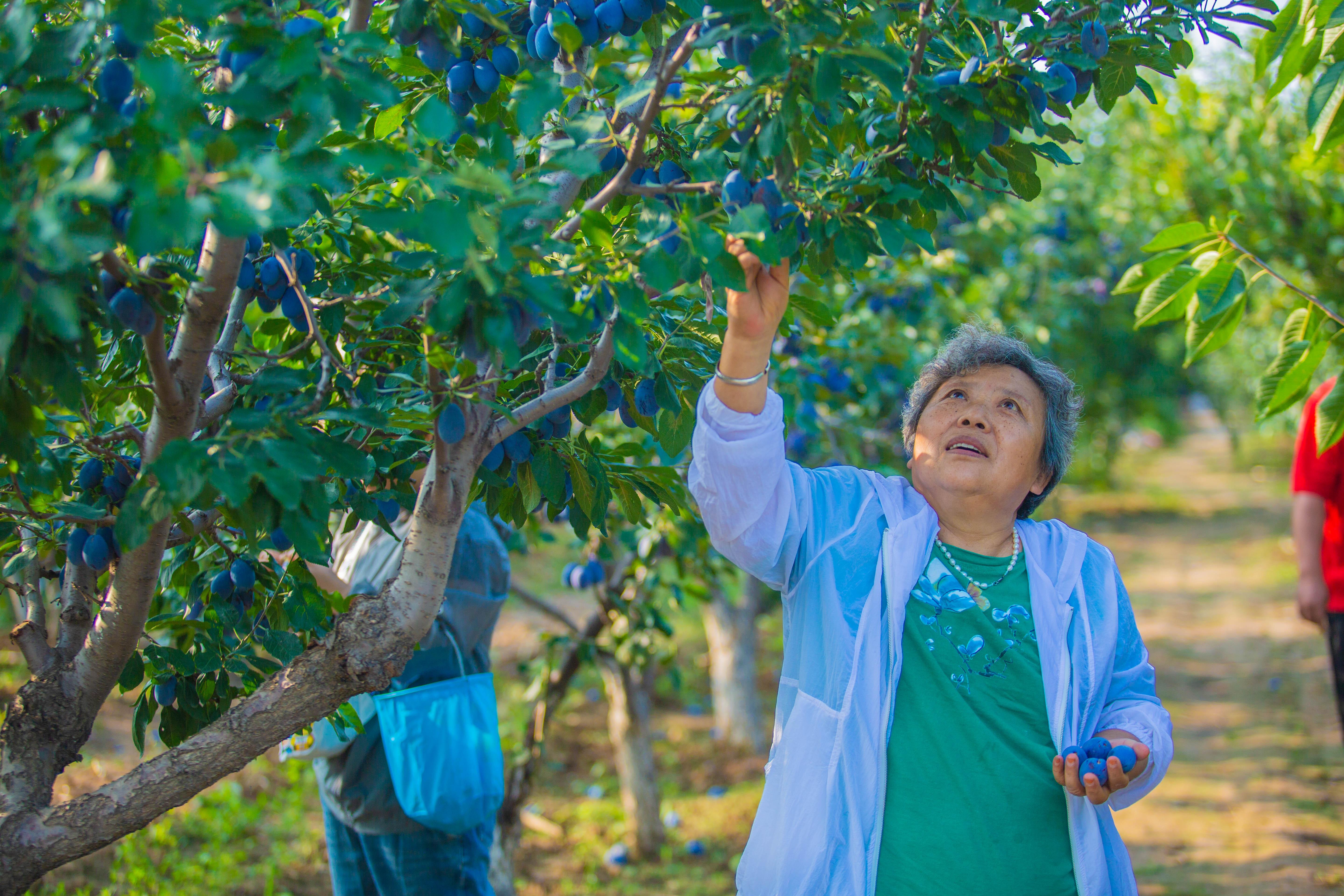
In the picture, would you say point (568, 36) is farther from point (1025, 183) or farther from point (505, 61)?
point (1025, 183)

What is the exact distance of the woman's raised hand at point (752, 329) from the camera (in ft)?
4.03

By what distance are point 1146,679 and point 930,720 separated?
0.41 meters

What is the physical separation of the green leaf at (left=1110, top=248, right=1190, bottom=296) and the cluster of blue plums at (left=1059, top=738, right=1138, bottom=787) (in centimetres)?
71

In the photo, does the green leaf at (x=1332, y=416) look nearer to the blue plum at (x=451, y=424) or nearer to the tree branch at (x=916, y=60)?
the tree branch at (x=916, y=60)

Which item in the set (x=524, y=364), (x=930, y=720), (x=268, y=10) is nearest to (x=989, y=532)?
(x=930, y=720)

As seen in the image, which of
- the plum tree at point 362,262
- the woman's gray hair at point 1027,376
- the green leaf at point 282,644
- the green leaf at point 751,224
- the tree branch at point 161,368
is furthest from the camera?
the woman's gray hair at point 1027,376

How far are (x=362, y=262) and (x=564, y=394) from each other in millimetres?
577

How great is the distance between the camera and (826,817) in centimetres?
137

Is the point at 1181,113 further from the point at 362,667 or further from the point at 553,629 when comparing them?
the point at 362,667

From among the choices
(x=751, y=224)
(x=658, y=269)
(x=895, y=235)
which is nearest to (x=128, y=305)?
(x=658, y=269)

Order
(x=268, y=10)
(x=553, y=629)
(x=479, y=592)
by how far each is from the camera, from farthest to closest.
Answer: (x=553, y=629) < (x=479, y=592) < (x=268, y=10)

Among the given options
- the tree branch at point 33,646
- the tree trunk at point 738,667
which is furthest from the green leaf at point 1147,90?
the tree trunk at point 738,667

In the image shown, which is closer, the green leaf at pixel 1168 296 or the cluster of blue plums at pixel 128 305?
the cluster of blue plums at pixel 128 305

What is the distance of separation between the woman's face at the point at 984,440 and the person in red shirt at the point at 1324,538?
1.66 m
